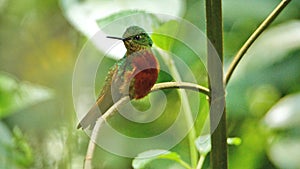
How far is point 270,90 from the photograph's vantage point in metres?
1.23

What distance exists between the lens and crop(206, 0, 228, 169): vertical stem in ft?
1.68

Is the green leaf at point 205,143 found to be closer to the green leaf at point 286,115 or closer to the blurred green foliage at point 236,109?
the blurred green foliage at point 236,109

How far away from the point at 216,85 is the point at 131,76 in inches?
2.6

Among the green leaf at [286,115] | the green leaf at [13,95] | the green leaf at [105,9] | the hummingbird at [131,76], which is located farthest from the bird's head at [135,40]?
the green leaf at [13,95]

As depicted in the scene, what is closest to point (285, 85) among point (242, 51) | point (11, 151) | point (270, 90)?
point (270, 90)

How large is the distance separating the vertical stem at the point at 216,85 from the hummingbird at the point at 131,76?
1.7 inches

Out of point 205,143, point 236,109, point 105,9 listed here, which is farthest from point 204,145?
point 236,109

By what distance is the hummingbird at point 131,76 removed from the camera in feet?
1.61

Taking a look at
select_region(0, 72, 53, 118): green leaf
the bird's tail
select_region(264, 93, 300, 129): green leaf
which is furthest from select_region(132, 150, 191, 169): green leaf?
select_region(0, 72, 53, 118): green leaf

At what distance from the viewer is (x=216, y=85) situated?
54 cm

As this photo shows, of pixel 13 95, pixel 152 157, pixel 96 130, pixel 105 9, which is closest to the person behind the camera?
pixel 96 130

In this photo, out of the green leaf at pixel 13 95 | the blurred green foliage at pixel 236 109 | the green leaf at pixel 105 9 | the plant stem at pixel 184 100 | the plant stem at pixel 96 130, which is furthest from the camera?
the green leaf at pixel 13 95

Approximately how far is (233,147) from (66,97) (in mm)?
Answer: 700

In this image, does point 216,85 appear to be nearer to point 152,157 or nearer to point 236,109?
point 152,157
